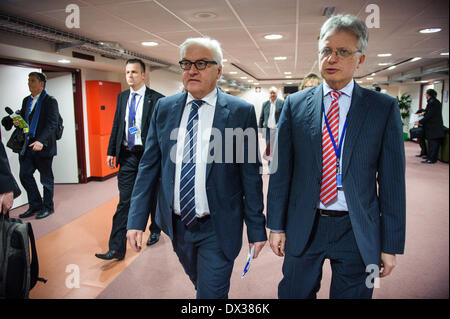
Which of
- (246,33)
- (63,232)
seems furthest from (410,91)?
(63,232)

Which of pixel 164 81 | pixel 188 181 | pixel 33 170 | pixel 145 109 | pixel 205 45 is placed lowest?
pixel 33 170

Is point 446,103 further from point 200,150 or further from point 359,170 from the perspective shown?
point 200,150

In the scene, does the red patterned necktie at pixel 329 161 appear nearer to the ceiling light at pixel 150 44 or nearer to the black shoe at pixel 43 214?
the black shoe at pixel 43 214

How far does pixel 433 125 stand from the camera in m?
8.33

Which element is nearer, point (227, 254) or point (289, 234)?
point (289, 234)

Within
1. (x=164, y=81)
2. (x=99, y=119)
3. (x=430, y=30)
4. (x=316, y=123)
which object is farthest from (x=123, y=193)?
(x=164, y=81)

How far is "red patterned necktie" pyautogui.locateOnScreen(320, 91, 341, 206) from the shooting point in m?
1.34

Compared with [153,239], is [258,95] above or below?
above

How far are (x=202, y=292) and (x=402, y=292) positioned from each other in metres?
1.75

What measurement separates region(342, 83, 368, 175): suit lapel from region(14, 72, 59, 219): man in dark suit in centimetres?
273

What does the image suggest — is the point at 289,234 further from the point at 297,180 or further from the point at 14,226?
the point at 14,226

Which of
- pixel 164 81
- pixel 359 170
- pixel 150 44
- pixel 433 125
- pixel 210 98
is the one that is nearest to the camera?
pixel 359 170

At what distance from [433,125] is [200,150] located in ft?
29.0

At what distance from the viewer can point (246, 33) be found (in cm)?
491
